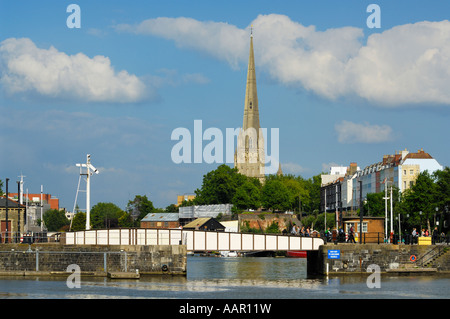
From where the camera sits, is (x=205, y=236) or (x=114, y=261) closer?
(x=114, y=261)

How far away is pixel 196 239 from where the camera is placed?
73.5 meters

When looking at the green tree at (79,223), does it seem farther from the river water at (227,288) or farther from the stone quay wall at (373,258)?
the stone quay wall at (373,258)

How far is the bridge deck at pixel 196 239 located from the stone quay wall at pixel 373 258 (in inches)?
151

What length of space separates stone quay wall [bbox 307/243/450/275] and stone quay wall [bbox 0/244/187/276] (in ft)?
43.7

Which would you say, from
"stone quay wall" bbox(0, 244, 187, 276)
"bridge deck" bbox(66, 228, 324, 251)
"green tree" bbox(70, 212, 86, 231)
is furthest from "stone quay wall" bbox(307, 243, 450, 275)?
"green tree" bbox(70, 212, 86, 231)

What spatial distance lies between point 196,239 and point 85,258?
10847 mm

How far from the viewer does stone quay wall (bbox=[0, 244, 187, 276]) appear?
221 ft

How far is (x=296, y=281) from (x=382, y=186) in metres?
121

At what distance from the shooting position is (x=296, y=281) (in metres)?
68.2

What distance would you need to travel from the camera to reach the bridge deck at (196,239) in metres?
71.6

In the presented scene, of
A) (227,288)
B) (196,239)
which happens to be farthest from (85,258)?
(227,288)

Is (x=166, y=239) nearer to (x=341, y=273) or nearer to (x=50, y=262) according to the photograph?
(x=50, y=262)
